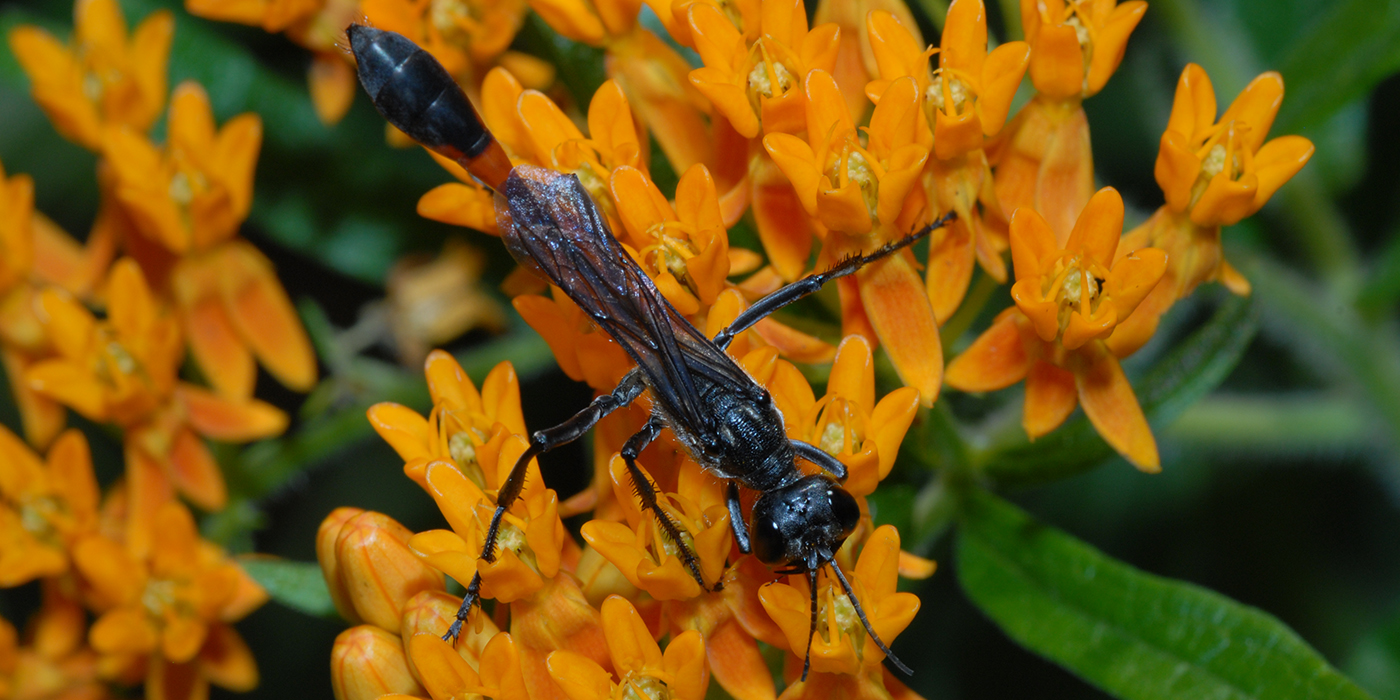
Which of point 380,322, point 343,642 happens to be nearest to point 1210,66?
point 380,322

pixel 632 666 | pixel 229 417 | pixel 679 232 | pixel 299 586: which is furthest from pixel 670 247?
pixel 229 417

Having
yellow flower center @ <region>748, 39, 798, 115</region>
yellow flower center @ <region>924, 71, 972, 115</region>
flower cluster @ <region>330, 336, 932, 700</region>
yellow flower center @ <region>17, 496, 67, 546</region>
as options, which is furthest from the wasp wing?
→ yellow flower center @ <region>17, 496, 67, 546</region>

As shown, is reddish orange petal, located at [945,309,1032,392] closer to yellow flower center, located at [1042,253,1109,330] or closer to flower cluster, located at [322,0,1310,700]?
flower cluster, located at [322,0,1310,700]

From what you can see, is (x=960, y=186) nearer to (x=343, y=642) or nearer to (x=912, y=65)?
(x=912, y=65)

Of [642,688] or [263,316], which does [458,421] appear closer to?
[642,688]

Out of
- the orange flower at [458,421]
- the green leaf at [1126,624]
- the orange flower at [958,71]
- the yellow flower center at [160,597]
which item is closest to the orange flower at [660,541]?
the orange flower at [458,421]
